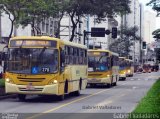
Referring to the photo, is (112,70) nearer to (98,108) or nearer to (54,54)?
(54,54)

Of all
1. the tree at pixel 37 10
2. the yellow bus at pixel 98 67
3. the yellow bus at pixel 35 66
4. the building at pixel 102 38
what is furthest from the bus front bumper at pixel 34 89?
the building at pixel 102 38

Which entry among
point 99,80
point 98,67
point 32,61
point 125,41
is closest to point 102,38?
point 125,41

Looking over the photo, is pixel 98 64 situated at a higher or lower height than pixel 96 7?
lower

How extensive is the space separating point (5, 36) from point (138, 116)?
49.3 meters

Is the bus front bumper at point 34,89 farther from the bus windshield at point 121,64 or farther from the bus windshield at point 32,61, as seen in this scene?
the bus windshield at point 121,64

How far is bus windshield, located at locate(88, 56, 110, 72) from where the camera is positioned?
4056 centimetres

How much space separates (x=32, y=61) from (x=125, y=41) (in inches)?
3247

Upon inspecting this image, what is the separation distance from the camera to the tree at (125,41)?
104 m

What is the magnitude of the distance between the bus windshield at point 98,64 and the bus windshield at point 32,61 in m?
16.3

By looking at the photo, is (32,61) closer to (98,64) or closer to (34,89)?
(34,89)

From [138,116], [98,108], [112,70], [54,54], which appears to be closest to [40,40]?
[54,54]

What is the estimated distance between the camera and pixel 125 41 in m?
106

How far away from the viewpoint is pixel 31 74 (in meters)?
23.8

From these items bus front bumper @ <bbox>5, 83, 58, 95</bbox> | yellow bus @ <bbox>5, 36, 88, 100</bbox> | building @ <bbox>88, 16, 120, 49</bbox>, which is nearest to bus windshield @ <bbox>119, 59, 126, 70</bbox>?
building @ <bbox>88, 16, 120, 49</bbox>
